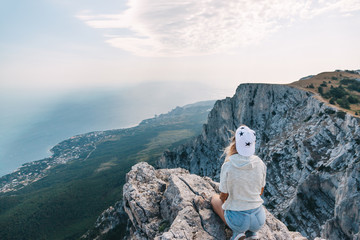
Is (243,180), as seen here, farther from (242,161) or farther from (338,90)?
(338,90)

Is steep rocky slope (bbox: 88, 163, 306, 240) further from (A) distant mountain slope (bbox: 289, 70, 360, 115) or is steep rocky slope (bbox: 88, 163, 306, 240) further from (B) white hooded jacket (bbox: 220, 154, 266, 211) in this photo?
(A) distant mountain slope (bbox: 289, 70, 360, 115)

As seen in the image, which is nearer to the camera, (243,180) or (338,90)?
(243,180)

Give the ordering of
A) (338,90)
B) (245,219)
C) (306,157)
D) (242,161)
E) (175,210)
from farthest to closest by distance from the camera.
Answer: (338,90) → (306,157) → (175,210) → (245,219) → (242,161)

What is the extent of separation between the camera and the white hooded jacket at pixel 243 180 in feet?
18.4

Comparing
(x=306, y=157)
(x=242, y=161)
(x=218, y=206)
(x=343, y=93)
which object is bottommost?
(x=306, y=157)

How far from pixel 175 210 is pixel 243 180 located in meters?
6.11

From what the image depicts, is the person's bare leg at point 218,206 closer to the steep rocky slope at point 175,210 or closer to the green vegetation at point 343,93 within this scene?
the steep rocky slope at point 175,210

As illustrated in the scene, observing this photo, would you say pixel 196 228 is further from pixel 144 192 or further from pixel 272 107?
pixel 272 107

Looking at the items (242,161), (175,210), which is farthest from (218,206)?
(175,210)

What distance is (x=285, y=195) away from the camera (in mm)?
28453

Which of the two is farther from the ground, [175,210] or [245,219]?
[245,219]

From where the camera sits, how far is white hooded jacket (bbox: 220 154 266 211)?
5.61 m

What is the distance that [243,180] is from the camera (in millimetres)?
5637

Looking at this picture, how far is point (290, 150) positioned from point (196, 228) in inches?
1198
